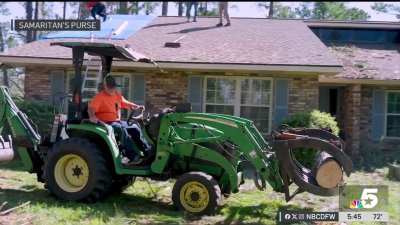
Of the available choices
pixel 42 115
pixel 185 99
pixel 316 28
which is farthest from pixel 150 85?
pixel 316 28

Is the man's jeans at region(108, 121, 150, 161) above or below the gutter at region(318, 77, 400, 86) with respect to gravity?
below

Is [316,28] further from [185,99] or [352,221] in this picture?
[352,221]

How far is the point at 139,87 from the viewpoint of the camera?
14203 mm

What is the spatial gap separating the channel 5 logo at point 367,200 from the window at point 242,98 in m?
7.15

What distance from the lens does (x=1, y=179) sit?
31.4 feet

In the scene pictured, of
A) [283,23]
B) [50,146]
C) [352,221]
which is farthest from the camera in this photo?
[283,23]

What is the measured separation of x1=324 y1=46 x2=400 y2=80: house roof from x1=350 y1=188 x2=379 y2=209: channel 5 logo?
786 centimetres

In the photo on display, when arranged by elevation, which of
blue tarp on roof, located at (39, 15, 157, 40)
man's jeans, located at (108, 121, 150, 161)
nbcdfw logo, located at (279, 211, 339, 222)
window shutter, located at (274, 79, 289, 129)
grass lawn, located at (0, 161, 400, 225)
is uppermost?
blue tarp on roof, located at (39, 15, 157, 40)

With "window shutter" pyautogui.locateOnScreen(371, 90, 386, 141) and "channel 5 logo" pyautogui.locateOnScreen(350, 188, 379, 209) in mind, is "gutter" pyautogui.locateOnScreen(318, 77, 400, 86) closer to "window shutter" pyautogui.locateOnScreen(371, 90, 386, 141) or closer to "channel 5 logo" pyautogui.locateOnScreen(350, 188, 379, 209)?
"window shutter" pyautogui.locateOnScreen(371, 90, 386, 141)

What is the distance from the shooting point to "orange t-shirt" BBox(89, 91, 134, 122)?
7662 mm

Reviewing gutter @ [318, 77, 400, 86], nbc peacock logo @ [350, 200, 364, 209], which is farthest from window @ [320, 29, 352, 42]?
nbc peacock logo @ [350, 200, 364, 209]

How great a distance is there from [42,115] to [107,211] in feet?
22.1

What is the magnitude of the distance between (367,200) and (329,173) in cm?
67

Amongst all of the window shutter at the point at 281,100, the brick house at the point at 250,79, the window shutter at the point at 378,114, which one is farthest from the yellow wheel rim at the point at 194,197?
the window shutter at the point at 378,114
